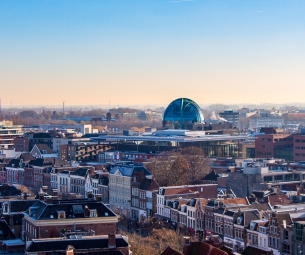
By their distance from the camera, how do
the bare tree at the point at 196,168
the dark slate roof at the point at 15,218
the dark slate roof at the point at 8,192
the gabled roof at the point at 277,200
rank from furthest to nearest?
1. the bare tree at the point at 196,168
2. the dark slate roof at the point at 8,192
3. the gabled roof at the point at 277,200
4. the dark slate roof at the point at 15,218

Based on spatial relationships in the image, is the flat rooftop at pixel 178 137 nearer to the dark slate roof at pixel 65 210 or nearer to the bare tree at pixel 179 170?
the bare tree at pixel 179 170

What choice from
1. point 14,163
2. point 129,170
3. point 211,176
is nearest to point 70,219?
point 129,170

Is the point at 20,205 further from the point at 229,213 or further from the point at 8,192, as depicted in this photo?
the point at 229,213

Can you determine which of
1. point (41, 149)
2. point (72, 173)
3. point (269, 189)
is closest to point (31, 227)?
point (269, 189)

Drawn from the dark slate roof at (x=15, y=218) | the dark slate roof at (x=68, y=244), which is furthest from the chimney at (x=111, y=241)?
the dark slate roof at (x=15, y=218)

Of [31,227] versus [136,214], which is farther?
[136,214]

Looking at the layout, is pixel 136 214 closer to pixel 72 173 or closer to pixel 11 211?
pixel 72 173
